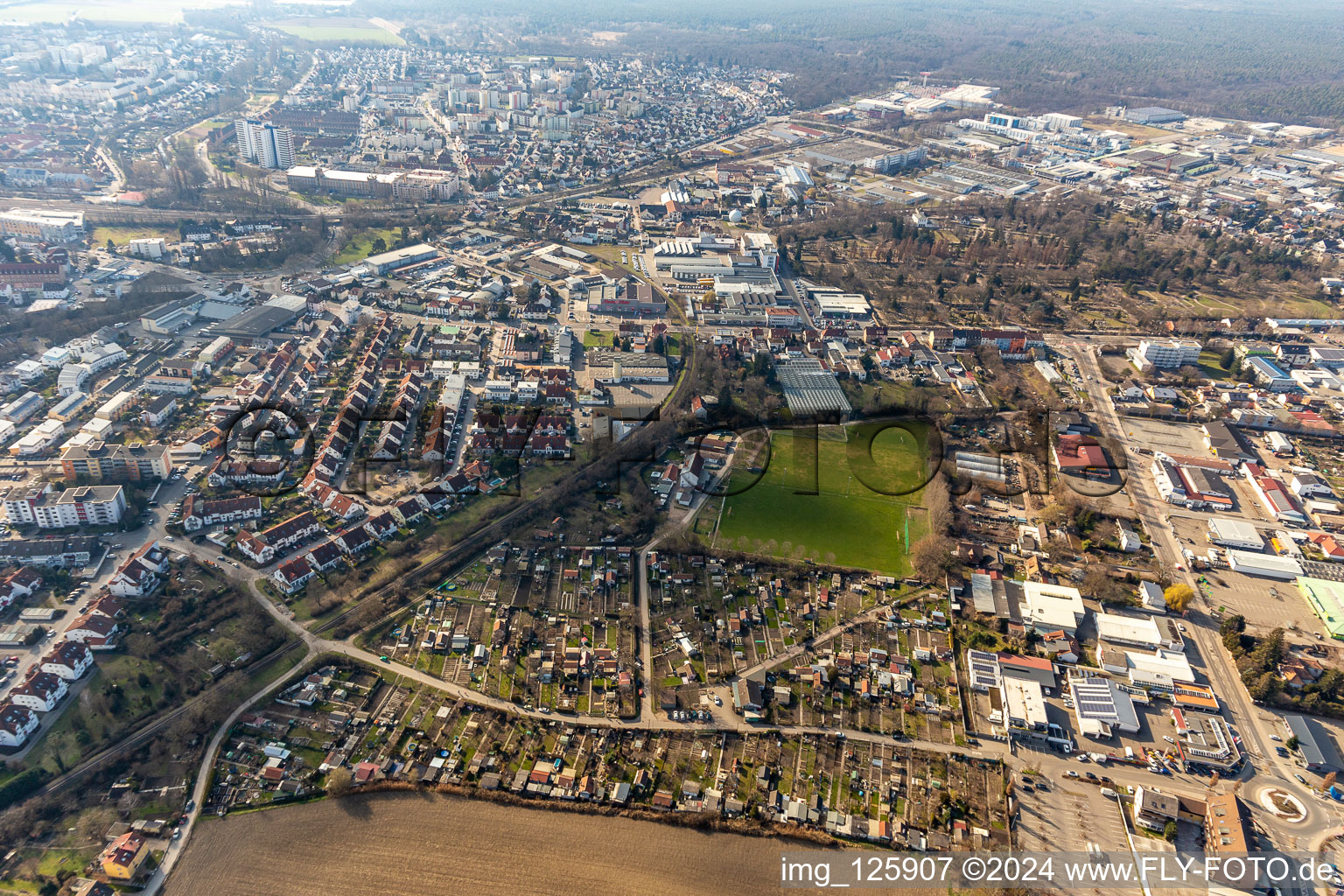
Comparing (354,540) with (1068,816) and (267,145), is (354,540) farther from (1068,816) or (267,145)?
(267,145)

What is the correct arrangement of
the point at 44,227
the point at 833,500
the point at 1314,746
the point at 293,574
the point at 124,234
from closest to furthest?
1. the point at 1314,746
2. the point at 293,574
3. the point at 833,500
4. the point at 44,227
5. the point at 124,234

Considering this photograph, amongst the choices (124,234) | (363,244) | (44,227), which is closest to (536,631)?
(363,244)

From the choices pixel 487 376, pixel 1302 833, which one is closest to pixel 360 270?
pixel 487 376

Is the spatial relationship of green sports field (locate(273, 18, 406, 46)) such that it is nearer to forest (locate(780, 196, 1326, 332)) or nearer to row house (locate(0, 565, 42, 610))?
forest (locate(780, 196, 1326, 332))

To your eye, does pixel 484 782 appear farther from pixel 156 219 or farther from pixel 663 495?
pixel 156 219

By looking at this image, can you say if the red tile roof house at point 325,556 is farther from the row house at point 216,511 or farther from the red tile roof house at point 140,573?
the red tile roof house at point 140,573

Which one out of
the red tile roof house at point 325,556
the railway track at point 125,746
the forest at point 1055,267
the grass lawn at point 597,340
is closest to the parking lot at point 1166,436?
the forest at point 1055,267
